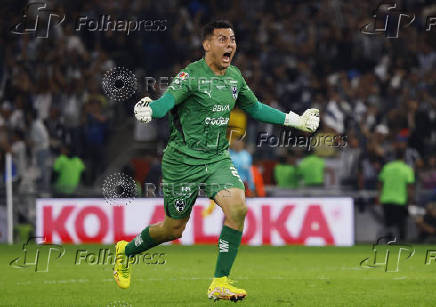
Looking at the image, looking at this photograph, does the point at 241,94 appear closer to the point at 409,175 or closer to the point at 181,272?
the point at 181,272

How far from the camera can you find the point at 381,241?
18.6 m

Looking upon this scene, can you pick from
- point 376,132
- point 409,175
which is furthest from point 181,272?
point 376,132

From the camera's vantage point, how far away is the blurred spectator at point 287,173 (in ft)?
64.2

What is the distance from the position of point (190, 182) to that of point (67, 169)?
35.9 feet

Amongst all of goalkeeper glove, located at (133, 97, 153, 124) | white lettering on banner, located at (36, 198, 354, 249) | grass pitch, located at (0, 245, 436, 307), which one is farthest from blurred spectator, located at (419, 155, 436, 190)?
goalkeeper glove, located at (133, 97, 153, 124)

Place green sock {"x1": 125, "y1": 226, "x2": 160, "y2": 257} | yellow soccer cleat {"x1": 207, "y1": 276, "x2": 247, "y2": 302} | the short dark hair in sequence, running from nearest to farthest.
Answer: yellow soccer cleat {"x1": 207, "y1": 276, "x2": 247, "y2": 302} → the short dark hair → green sock {"x1": 125, "y1": 226, "x2": 160, "y2": 257}

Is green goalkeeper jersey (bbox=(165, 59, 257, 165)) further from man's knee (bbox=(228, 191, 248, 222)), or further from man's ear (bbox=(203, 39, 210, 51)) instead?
man's knee (bbox=(228, 191, 248, 222))

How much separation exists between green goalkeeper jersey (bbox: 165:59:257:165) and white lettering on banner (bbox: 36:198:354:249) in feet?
29.0

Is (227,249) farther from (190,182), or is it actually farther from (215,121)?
(215,121)

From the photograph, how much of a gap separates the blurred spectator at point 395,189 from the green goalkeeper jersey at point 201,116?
374 inches

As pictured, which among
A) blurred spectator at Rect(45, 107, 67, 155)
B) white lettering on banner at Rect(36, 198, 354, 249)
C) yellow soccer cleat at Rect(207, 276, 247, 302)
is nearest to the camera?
yellow soccer cleat at Rect(207, 276, 247, 302)

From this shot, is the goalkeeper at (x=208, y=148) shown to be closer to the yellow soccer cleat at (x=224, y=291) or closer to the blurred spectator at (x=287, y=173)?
the yellow soccer cleat at (x=224, y=291)

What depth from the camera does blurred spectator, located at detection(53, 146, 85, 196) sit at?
1986cm

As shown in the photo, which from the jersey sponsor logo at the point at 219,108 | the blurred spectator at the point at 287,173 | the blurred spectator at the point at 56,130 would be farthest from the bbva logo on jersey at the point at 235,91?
the blurred spectator at the point at 56,130
